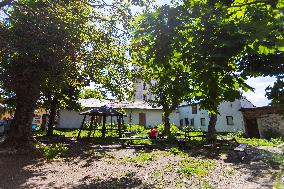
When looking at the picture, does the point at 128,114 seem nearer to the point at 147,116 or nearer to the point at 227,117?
the point at 147,116

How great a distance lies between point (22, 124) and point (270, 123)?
89.2 feet

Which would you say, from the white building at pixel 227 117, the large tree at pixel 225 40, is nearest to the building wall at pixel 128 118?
the white building at pixel 227 117

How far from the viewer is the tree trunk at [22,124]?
16188 mm

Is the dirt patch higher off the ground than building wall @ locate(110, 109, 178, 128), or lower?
lower

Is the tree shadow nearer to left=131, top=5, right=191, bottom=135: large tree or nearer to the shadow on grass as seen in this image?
the shadow on grass

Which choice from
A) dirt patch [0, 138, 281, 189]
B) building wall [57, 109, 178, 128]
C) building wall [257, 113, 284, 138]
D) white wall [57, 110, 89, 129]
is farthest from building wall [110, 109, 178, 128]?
dirt patch [0, 138, 281, 189]

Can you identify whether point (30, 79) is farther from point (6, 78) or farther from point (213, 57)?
point (213, 57)

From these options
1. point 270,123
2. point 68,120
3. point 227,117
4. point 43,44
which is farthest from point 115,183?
point 68,120

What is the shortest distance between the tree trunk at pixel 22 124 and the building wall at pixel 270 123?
2588 centimetres

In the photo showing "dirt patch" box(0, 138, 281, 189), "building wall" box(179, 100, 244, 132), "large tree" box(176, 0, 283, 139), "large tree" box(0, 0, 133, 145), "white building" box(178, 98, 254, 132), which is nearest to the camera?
"large tree" box(176, 0, 283, 139)

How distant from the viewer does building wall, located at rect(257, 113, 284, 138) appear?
101ft

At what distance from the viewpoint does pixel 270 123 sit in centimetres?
3225

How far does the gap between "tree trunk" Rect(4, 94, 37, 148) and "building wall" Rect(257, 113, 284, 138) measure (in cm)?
2588

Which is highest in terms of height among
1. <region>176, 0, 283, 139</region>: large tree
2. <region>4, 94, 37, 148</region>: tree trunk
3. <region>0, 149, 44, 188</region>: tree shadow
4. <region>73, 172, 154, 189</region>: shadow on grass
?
<region>176, 0, 283, 139</region>: large tree
